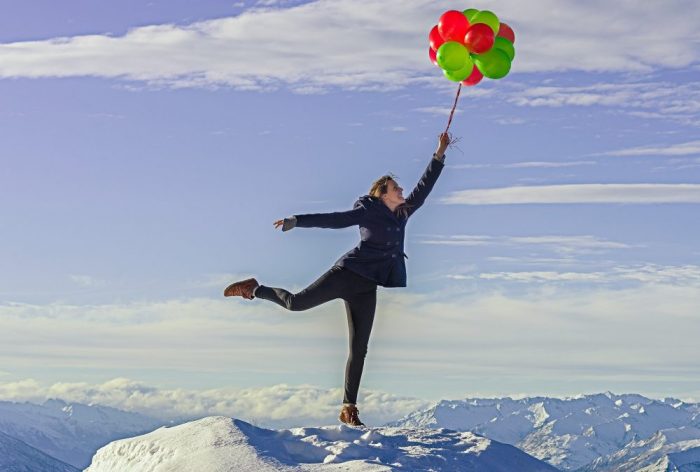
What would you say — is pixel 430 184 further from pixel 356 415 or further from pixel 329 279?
pixel 356 415

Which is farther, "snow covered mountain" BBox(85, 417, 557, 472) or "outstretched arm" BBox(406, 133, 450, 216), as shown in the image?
"outstretched arm" BBox(406, 133, 450, 216)

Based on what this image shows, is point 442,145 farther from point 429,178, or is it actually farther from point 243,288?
point 243,288

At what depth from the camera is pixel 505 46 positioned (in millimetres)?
16969

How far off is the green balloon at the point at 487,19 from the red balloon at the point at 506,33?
0.31 meters

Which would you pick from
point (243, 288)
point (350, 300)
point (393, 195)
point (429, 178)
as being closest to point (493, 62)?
point (429, 178)

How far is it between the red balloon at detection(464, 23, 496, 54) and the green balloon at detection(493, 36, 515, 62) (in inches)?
14.1

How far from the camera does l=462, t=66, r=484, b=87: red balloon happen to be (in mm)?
17223

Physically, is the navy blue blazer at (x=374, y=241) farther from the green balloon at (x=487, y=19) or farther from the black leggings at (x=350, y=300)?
the green balloon at (x=487, y=19)

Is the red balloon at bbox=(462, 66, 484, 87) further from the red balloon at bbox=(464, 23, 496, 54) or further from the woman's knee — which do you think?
the woman's knee

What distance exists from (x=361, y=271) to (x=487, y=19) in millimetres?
4392

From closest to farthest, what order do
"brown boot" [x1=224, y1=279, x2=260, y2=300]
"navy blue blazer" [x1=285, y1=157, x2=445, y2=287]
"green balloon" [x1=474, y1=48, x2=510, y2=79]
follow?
"navy blue blazer" [x1=285, y1=157, x2=445, y2=287] → "brown boot" [x1=224, y1=279, x2=260, y2=300] → "green balloon" [x1=474, y1=48, x2=510, y2=79]

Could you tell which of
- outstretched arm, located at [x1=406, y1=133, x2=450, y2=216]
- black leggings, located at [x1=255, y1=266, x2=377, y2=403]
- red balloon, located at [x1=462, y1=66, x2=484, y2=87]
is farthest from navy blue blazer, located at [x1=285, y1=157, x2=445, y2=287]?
red balloon, located at [x1=462, y1=66, x2=484, y2=87]

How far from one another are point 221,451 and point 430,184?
5.39m

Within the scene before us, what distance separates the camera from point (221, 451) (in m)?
13.4
